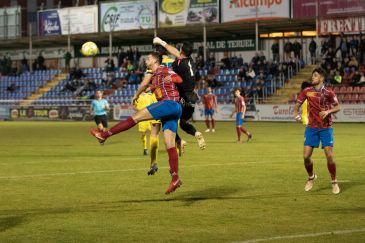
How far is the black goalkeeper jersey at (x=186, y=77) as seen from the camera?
15.3 m

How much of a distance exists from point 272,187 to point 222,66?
4042cm

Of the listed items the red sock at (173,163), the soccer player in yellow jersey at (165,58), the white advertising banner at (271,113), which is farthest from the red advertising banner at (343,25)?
the red sock at (173,163)

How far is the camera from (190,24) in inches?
2138

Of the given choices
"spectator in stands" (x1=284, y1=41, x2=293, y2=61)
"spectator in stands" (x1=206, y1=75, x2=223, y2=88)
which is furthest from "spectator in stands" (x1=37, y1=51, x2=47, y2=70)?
"spectator in stands" (x1=284, y1=41, x2=293, y2=61)

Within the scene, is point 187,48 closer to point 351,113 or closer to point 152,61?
point 152,61

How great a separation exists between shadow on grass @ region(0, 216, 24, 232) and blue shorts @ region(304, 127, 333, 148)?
4.95 metres

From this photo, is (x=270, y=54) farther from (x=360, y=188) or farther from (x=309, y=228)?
(x=309, y=228)

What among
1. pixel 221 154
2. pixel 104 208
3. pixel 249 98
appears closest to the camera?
pixel 104 208

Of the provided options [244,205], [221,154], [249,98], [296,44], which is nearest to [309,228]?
[244,205]

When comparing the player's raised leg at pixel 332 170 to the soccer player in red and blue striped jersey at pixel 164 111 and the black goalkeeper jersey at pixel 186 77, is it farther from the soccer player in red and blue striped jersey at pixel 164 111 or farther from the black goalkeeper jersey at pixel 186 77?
the black goalkeeper jersey at pixel 186 77

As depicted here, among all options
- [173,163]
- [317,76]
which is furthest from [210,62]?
[173,163]

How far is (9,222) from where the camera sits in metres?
10.2

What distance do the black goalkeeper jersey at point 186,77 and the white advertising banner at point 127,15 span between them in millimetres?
41410

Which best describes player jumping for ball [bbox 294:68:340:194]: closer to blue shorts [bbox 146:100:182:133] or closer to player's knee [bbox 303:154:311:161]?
player's knee [bbox 303:154:311:161]
